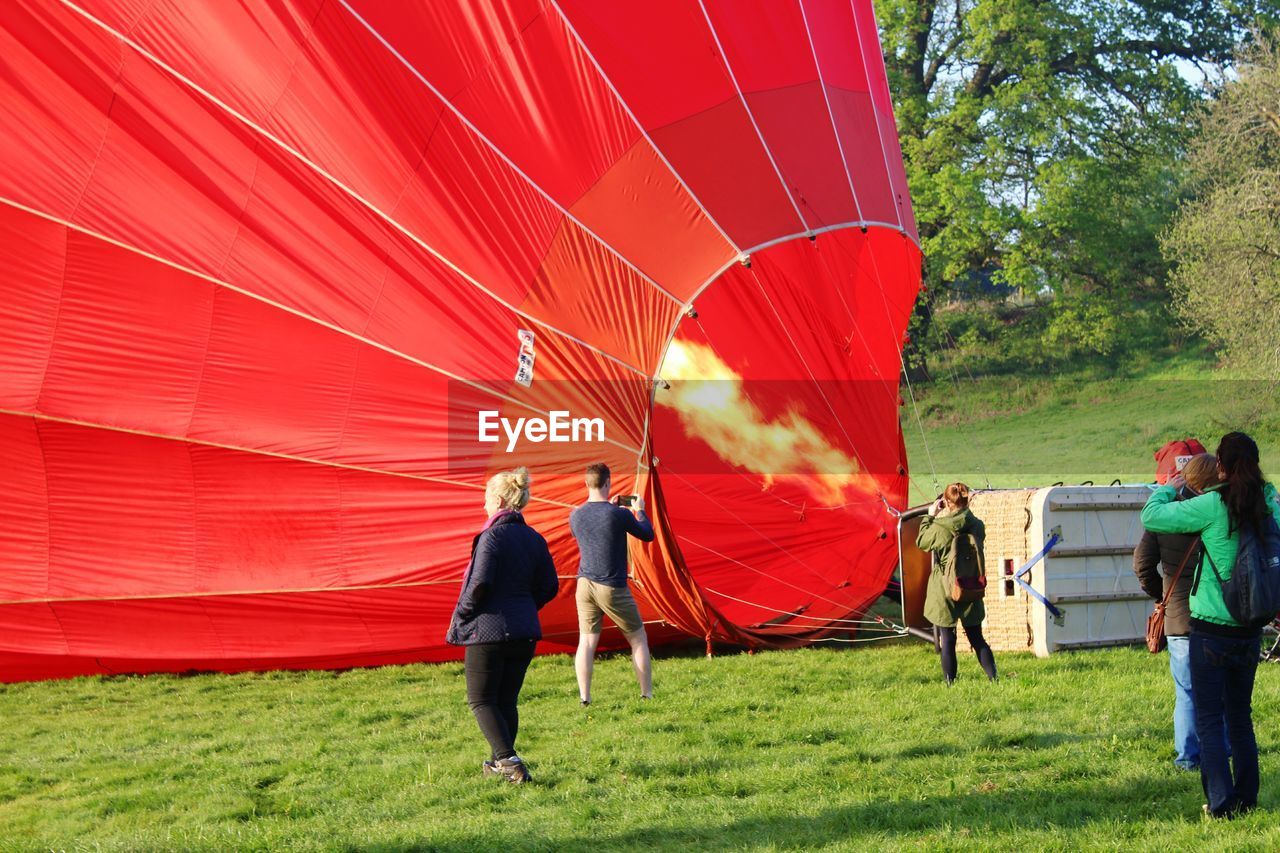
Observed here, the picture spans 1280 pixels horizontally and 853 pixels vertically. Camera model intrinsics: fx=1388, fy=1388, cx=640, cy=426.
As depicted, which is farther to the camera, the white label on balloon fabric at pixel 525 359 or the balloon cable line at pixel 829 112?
the balloon cable line at pixel 829 112

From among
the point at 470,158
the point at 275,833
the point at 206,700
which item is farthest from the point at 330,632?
the point at 275,833

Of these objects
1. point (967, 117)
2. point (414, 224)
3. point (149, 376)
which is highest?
point (967, 117)

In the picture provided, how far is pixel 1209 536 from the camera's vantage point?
16.6ft

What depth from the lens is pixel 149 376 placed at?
361 inches

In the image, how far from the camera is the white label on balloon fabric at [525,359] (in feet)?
29.9

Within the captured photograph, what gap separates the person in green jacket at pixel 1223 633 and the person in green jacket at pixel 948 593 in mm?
2930

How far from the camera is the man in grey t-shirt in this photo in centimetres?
792

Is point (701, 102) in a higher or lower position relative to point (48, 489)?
higher

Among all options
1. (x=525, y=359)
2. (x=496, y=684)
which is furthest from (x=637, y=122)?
(x=496, y=684)

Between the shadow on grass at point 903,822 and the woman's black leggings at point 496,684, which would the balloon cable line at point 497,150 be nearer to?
the woman's black leggings at point 496,684

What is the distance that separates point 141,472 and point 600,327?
322cm

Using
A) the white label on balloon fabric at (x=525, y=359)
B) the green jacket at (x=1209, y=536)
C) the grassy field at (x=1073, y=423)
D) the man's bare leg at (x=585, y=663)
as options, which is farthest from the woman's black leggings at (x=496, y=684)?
the grassy field at (x=1073, y=423)

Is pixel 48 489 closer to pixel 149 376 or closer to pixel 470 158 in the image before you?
pixel 149 376

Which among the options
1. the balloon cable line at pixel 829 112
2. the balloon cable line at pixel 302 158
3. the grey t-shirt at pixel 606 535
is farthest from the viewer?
the balloon cable line at pixel 829 112
